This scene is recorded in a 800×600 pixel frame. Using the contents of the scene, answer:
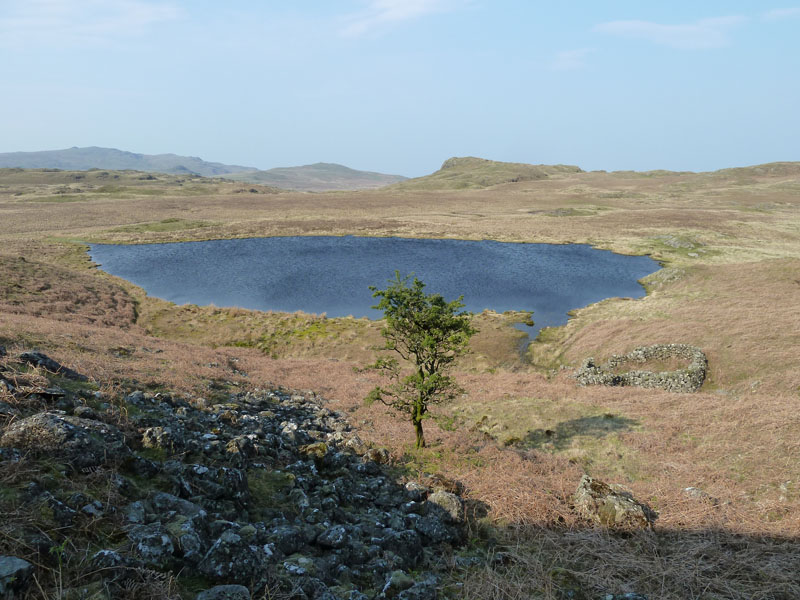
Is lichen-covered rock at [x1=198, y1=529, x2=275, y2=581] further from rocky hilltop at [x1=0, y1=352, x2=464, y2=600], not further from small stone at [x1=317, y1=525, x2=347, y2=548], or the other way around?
small stone at [x1=317, y1=525, x2=347, y2=548]

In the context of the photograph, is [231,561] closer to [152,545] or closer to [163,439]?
[152,545]

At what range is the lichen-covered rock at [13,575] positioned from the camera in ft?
14.7

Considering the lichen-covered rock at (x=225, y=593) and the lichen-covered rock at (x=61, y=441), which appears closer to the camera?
the lichen-covered rock at (x=225, y=593)

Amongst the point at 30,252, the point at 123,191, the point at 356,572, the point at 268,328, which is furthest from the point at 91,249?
the point at 123,191

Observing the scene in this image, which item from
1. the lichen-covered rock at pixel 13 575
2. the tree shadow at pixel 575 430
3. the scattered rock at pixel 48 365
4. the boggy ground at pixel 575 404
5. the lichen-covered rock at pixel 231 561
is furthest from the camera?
the tree shadow at pixel 575 430

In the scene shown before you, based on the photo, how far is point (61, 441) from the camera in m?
7.46

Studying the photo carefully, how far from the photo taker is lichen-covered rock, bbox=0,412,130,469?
Answer: 23.5 feet

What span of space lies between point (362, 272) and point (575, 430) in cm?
5038

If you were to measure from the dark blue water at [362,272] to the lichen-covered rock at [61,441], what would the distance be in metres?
39.1

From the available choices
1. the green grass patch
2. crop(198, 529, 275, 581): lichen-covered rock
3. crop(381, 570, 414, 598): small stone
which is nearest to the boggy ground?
crop(381, 570, 414, 598): small stone

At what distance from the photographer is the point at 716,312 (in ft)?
111

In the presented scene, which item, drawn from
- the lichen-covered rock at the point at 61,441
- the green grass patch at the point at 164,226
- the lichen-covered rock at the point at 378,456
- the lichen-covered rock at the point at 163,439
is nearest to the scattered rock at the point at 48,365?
the lichen-covered rock at the point at 163,439

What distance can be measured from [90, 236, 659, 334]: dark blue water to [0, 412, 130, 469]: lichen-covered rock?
128 feet

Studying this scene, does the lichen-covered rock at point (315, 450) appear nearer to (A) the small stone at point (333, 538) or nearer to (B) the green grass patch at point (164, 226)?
(A) the small stone at point (333, 538)
